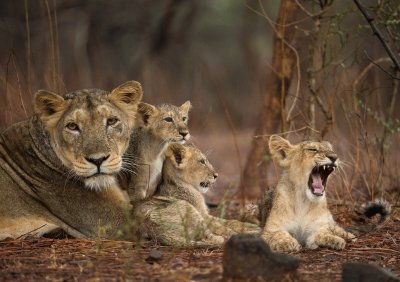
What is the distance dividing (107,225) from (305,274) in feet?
5.56

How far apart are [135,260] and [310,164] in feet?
5.07

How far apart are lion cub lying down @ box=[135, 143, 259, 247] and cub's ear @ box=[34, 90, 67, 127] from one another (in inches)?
36.0

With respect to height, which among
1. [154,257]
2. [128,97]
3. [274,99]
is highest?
[274,99]

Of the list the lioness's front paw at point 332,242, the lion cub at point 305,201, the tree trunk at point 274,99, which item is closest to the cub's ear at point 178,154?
the lion cub at point 305,201

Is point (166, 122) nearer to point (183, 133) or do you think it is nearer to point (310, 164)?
point (183, 133)

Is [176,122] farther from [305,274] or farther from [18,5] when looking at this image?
[18,5]

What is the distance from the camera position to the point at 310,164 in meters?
6.06

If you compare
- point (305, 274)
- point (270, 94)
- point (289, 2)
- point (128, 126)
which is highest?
point (289, 2)

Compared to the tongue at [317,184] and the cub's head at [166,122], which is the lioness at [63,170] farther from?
the tongue at [317,184]

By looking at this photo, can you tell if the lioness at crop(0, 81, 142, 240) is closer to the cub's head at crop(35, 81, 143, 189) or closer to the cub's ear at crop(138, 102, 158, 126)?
the cub's head at crop(35, 81, 143, 189)

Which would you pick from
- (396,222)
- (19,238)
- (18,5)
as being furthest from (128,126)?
(18,5)

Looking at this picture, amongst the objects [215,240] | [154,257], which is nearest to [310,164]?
[215,240]

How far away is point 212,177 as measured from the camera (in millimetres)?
6938

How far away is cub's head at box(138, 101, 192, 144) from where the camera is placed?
7.05m
